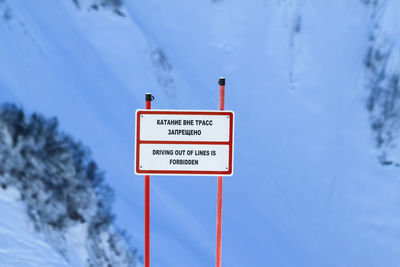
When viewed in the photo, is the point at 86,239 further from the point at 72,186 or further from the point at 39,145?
the point at 39,145

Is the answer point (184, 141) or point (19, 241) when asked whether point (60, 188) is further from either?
point (184, 141)

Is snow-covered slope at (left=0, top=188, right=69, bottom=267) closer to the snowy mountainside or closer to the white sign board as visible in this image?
the snowy mountainside

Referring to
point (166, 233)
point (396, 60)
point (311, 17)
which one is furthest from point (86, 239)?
point (396, 60)

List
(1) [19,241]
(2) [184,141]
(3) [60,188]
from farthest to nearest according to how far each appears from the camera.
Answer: (3) [60,188] < (1) [19,241] < (2) [184,141]

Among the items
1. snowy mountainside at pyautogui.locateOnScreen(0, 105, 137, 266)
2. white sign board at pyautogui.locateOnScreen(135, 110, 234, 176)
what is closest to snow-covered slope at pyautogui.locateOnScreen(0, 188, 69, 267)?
snowy mountainside at pyautogui.locateOnScreen(0, 105, 137, 266)

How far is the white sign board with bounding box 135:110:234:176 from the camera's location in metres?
1.36

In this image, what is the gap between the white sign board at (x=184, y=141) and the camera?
1358mm

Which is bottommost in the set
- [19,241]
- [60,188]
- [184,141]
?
[19,241]

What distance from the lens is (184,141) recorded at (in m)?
1.36

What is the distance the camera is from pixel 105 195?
7.00 feet

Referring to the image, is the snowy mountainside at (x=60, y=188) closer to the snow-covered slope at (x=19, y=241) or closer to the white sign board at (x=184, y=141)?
the snow-covered slope at (x=19, y=241)

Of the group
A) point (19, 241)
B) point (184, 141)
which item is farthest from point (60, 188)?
point (184, 141)

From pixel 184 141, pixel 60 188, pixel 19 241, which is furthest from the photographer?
pixel 60 188

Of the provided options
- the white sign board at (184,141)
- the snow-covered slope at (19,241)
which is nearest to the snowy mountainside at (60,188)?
the snow-covered slope at (19,241)
